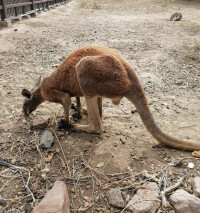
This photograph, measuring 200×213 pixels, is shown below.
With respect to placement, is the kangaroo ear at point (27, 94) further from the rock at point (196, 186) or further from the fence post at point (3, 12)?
the fence post at point (3, 12)

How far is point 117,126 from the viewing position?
355 centimetres

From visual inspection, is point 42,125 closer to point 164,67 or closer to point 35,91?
point 35,91

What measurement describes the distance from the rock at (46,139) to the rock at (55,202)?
2.61 feet

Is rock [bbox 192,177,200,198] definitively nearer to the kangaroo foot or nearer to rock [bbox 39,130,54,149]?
the kangaroo foot

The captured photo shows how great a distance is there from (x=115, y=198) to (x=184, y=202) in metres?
0.63

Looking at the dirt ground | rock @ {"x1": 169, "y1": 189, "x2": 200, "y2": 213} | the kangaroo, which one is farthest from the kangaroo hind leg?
rock @ {"x1": 169, "y1": 189, "x2": 200, "y2": 213}

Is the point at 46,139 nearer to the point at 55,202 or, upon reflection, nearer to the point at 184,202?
the point at 55,202

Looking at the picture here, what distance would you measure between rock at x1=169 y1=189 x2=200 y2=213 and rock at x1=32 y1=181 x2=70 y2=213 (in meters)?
0.98

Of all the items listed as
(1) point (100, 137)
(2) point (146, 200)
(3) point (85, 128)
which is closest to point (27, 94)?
(3) point (85, 128)

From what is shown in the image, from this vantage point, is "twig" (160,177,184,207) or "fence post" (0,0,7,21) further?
"fence post" (0,0,7,21)

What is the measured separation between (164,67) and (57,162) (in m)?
4.04

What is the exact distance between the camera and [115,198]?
2260mm

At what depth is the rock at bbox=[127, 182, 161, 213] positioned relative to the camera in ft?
6.89

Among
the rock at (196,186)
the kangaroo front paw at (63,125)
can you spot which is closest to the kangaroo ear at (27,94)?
the kangaroo front paw at (63,125)
